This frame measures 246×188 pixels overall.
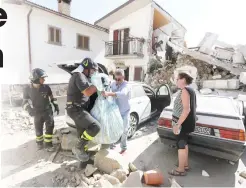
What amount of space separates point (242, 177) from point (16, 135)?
540 centimetres

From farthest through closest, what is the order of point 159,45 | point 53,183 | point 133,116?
point 159,45, point 133,116, point 53,183

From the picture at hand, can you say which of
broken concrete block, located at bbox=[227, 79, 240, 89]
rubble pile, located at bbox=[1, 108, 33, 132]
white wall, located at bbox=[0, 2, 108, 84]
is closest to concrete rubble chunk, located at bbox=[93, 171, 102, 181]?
rubble pile, located at bbox=[1, 108, 33, 132]

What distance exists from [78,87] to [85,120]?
565 mm

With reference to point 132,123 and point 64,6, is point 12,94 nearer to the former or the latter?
point 132,123

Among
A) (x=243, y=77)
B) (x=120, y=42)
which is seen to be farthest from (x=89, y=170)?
(x=120, y=42)

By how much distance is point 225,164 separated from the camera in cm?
344

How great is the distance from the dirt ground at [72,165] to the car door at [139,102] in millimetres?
748

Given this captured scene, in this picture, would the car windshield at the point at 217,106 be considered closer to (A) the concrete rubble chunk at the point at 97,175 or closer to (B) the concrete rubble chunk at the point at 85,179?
(A) the concrete rubble chunk at the point at 97,175

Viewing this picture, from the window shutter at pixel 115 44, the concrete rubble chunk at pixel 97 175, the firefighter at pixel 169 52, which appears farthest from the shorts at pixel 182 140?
the window shutter at pixel 115 44

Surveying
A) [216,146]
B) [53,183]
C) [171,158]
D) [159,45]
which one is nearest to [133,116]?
[171,158]

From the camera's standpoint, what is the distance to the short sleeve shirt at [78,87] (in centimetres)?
278

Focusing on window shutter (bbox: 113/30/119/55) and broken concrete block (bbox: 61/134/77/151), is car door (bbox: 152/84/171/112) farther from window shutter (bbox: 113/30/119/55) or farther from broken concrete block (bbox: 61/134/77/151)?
window shutter (bbox: 113/30/119/55)

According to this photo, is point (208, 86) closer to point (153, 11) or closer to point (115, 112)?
point (153, 11)

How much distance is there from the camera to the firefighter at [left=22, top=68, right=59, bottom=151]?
374 centimetres
